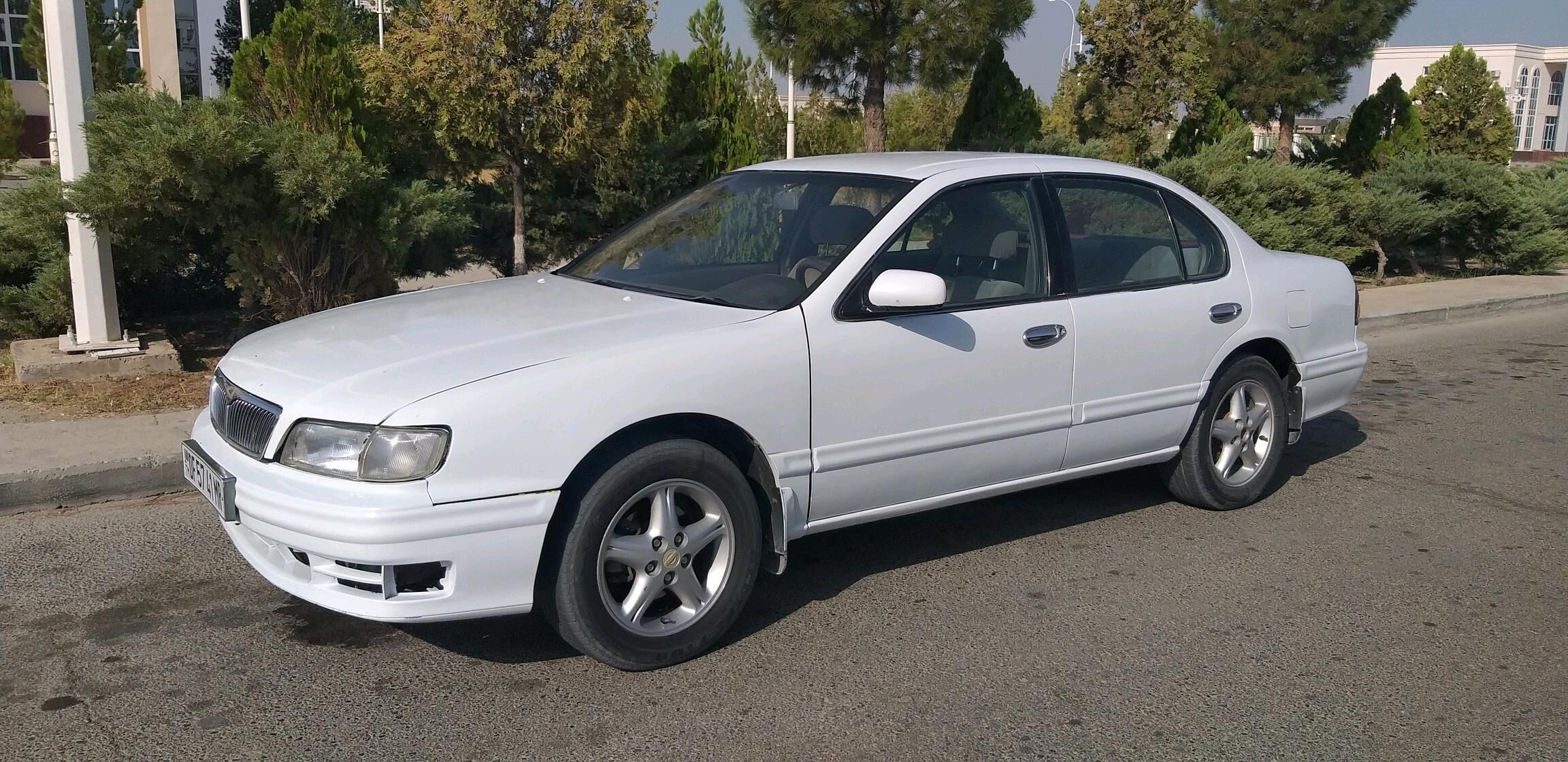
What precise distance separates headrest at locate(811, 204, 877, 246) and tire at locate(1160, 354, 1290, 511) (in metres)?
1.92

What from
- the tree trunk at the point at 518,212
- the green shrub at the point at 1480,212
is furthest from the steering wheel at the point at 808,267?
the green shrub at the point at 1480,212

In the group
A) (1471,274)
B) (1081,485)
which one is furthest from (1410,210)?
(1081,485)

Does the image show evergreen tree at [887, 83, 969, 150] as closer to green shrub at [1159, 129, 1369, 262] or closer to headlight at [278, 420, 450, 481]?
green shrub at [1159, 129, 1369, 262]

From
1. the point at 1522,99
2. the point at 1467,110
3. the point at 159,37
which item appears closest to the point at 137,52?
the point at 159,37

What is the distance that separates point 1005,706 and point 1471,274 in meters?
16.2

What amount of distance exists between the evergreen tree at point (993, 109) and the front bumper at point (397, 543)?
1206cm

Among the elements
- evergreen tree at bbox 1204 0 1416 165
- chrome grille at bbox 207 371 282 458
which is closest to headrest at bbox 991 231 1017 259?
chrome grille at bbox 207 371 282 458

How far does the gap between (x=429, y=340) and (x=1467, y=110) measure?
94.6 feet

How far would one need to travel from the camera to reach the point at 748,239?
16.5 feet

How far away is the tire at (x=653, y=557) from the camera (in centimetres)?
379

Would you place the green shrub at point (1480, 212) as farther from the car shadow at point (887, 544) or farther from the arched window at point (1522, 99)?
the arched window at point (1522, 99)

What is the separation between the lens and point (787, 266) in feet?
15.6

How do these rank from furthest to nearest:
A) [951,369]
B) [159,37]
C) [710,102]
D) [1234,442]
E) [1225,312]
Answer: [159,37] < [710,102] < [1234,442] < [1225,312] < [951,369]

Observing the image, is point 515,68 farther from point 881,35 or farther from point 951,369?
point 951,369
